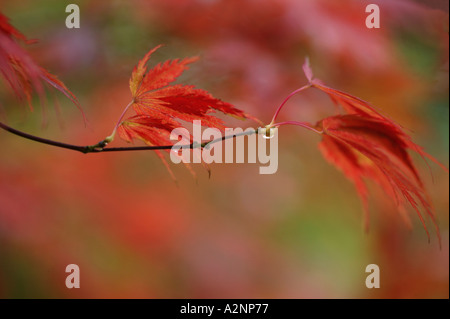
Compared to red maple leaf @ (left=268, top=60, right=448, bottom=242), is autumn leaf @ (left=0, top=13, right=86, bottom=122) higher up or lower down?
higher up

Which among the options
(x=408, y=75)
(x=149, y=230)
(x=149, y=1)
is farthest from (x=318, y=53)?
(x=149, y=230)

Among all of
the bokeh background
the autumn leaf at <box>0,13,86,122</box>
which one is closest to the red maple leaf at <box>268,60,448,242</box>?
the autumn leaf at <box>0,13,86,122</box>

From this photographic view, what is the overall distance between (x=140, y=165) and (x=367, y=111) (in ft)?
2.41

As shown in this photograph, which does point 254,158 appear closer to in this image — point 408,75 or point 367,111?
point 408,75

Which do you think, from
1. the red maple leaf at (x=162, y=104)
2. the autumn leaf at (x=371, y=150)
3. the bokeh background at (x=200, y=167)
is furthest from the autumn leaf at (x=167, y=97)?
the bokeh background at (x=200, y=167)

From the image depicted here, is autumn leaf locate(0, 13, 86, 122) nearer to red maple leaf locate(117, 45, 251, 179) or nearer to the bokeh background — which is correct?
red maple leaf locate(117, 45, 251, 179)

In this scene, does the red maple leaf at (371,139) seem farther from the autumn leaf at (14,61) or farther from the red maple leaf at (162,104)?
the autumn leaf at (14,61)

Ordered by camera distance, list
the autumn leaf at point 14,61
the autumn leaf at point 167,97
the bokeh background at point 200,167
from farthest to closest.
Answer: the bokeh background at point 200,167 < the autumn leaf at point 167,97 < the autumn leaf at point 14,61

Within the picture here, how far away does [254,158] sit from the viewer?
3.82ft

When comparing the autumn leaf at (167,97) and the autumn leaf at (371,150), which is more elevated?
the autumn leaf at (167,97)

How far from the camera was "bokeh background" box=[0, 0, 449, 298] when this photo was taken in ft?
2.98

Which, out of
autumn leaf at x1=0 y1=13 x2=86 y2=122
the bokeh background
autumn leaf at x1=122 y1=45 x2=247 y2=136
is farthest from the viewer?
the bokeh background

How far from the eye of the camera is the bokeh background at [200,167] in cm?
91

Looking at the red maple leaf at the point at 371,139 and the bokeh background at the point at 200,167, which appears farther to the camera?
the bokeh background at the point at 200,167
